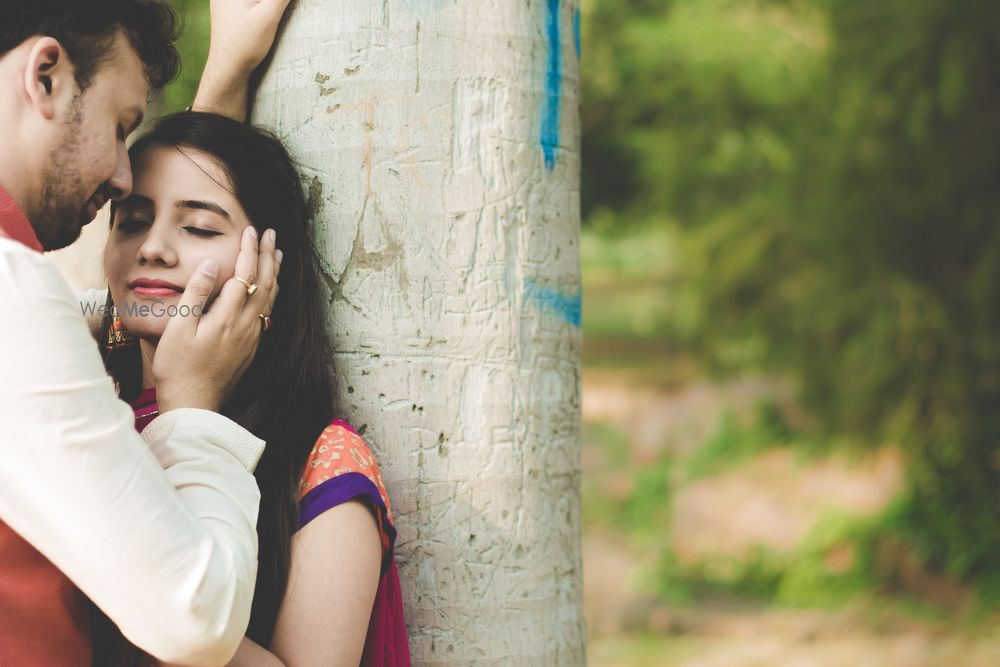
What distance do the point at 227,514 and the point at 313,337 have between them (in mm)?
522

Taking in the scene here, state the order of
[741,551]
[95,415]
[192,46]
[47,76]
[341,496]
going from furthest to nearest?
[741,551] → [192,46] → [341,496] → [47,76] → [95,415]

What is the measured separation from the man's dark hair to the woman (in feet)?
0.59

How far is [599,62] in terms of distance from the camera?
10156 mm

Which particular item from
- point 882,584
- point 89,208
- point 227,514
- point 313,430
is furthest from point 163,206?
point 882,584

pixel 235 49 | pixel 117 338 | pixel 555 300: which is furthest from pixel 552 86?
pixel 117 338

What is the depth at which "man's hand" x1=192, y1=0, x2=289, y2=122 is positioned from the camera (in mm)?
2006

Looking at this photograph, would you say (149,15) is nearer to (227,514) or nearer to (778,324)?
(227,514)

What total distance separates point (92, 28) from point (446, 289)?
0.68 meters

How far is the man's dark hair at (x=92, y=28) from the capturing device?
5.05ft

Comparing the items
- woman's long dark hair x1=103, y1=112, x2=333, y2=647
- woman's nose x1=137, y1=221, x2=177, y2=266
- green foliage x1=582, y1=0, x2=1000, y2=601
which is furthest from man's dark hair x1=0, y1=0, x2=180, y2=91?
green foliage x1=582, y1=0, x2=1000, y2=601

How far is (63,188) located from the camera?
160 cm

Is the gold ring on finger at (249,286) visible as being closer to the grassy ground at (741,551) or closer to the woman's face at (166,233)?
the woman's face at (166,233)

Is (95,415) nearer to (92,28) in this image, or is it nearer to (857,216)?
(92,28)

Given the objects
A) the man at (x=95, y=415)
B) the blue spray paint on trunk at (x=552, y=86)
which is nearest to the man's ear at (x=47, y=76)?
the man at (x=95, y=415)
